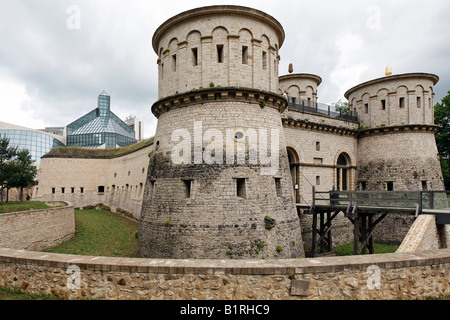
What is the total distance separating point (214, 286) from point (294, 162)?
591 inches

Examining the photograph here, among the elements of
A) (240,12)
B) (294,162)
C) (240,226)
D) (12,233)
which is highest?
(240,12)

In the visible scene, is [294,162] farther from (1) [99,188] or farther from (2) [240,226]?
(1) [99,188]

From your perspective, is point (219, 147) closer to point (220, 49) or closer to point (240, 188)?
point (240, 188)

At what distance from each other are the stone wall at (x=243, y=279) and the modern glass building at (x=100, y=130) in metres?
66.2

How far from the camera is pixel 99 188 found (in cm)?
3638

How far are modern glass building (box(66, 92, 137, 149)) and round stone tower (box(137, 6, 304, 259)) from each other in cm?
5875

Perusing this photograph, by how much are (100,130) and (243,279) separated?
73095 millimetres

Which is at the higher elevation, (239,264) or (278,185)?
(278,185)

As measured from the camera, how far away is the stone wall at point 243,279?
465 cm

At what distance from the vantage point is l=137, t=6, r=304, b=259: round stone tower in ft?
37.0

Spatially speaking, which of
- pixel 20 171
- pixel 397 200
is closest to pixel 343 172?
pixel 397 200

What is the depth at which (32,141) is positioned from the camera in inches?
2707

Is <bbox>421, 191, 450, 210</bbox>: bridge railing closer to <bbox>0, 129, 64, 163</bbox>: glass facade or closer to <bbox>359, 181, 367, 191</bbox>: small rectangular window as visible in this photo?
<bbox>359, 181, 367, 191</bbox>: small rectangular window
